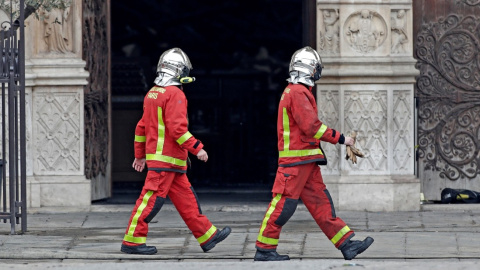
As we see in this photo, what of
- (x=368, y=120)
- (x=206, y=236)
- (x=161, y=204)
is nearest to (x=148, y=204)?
(x=161, y=204)

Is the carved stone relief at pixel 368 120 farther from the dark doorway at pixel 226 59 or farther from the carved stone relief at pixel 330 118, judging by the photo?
the dark doorway at pixel 226 59

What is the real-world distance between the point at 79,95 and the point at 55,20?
1.04 meters

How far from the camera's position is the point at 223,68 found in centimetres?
2200

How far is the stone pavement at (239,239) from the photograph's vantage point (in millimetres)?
11141

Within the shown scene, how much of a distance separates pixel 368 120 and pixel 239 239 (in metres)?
3.23

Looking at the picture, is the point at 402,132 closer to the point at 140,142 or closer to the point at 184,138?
the point at 140,142

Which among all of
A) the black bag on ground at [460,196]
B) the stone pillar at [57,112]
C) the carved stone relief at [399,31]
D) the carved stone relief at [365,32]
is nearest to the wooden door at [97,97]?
the stone pillar at [57,112]

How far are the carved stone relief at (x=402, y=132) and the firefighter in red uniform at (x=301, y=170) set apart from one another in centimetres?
414

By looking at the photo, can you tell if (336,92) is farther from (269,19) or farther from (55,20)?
(269,19)

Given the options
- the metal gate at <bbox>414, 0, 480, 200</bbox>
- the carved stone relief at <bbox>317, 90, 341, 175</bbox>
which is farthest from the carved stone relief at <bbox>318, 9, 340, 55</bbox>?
the metal gate at <bbox>414, 0, 480, 200</bbox>

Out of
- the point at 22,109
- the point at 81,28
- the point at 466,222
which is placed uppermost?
the point at 81,28

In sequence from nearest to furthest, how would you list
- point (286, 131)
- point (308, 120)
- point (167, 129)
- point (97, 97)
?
point (308, 120)
point (286, 131)
point (167, 129)
point (97, 97)

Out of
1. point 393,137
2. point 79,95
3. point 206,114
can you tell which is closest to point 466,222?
point 393,137

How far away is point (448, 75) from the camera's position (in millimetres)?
15844
